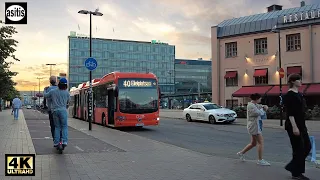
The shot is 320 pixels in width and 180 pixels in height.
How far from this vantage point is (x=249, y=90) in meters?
38.1

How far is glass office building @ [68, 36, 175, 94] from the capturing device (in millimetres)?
113750

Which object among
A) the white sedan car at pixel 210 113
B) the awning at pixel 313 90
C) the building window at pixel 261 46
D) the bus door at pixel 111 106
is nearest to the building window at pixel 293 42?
the building window at pixel 261 46

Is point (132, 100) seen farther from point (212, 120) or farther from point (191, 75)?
point (191, 75)

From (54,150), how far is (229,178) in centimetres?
542

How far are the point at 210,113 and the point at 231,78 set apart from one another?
14612mm

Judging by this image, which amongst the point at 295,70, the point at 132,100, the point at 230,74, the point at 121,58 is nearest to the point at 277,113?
the point at 295,70

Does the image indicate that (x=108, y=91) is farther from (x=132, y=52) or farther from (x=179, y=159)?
(x=132, y=52)

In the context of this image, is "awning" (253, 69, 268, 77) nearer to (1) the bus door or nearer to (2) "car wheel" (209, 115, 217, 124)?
(2) "car wheel" (209, 115, 217, 124)

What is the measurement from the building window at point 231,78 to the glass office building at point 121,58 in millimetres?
64952

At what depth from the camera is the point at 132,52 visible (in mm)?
122188

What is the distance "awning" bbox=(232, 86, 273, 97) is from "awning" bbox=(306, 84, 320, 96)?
4.17 meters

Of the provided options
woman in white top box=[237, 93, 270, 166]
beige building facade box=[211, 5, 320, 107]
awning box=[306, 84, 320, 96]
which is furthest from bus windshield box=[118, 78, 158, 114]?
awning box=[306, 84, 320, 96]

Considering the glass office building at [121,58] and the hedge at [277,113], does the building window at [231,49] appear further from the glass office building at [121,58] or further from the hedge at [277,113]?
the glass office building at [121,58]

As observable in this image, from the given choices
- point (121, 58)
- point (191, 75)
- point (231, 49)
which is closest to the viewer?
point (231, 49)
